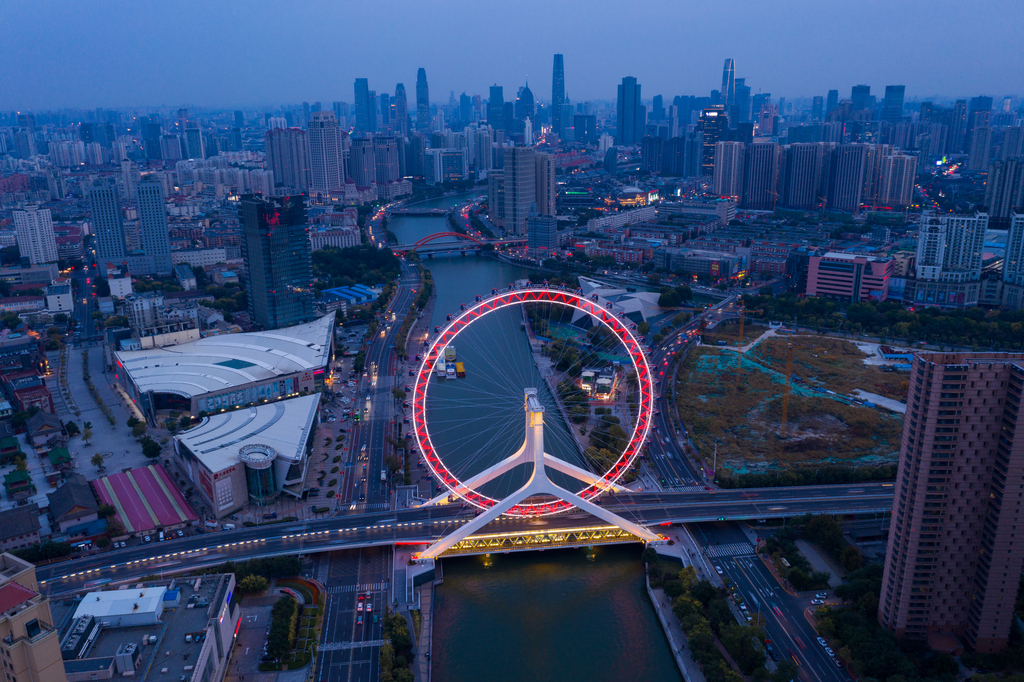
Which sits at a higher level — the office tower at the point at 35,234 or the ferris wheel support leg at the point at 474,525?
the office tower at the point at 35,234

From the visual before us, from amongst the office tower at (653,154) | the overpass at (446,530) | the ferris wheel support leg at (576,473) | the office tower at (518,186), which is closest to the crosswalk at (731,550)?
the overpass at (446,530)

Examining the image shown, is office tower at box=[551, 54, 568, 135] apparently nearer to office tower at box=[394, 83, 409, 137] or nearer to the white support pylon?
→ office tower at box=[394, 83, 409, 137]

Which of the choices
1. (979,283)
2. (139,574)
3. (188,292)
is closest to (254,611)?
(139,574)

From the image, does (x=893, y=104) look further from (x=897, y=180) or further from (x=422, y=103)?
(x=422, y=103)

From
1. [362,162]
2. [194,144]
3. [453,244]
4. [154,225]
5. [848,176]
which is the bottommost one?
[453,244]

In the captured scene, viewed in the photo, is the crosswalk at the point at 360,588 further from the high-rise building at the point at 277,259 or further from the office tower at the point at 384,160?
the office tower at the point at 384,160

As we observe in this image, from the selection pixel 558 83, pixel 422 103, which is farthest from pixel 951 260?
pixel 422 103
